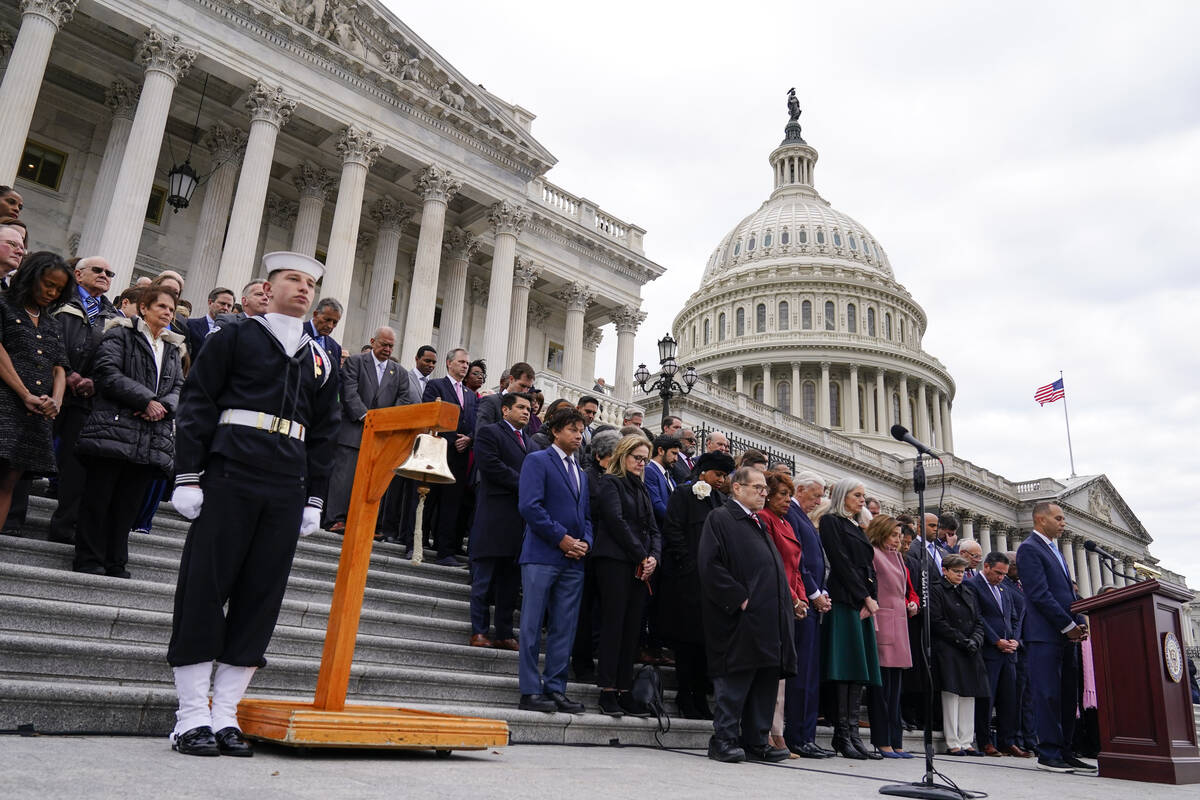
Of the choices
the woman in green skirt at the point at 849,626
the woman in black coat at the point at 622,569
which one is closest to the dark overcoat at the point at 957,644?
the woman in green skirt at the point at 849,626

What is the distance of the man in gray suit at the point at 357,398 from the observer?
980cm

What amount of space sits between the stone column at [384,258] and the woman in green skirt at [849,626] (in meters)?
20.1

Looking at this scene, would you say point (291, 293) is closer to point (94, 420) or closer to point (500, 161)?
point (94, 420)

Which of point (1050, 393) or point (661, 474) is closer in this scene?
point (661, 474)

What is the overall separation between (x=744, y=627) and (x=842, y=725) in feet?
6.72

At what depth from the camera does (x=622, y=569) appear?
7324 mm

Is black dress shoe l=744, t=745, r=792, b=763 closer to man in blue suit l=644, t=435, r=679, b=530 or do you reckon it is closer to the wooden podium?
the wooden podium

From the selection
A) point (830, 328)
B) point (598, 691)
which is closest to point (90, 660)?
point (598, 691)

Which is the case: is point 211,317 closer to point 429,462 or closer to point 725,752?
point 429,462

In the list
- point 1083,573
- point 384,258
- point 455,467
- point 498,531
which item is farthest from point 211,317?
point 1083,573

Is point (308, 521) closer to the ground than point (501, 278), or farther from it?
closer to the ground

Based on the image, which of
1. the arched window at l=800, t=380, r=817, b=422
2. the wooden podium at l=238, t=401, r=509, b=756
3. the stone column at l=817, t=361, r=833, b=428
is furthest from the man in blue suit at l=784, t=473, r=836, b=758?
the arched window at l=800, t=380, r=817, b=422

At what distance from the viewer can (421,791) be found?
3.47 metres

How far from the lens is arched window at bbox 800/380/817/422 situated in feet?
247
